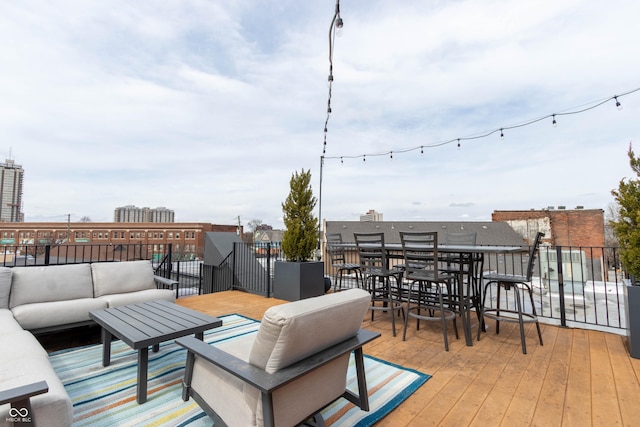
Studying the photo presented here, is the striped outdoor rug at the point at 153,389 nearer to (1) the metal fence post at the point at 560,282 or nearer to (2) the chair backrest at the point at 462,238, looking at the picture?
(1) the metal fence post at the point at 560,282

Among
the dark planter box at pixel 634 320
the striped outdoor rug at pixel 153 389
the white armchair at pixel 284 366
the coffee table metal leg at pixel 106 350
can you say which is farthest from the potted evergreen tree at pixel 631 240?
the coffee table metal leg at pixel 106 350

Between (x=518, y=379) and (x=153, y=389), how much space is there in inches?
111

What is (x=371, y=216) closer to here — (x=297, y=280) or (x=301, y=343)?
(x=297, y=280)

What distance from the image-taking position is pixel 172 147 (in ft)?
41.3

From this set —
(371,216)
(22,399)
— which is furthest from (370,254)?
(371,216)

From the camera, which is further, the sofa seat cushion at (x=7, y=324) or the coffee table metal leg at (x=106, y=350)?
the coffee table metal leg at (x=106, y=350)

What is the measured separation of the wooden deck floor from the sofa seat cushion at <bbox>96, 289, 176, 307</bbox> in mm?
2704

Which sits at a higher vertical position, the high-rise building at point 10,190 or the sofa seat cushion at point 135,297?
the high-rise building at point 10,190

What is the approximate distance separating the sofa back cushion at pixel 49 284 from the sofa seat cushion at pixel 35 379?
1.46m

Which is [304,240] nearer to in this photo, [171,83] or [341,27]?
[341,27]

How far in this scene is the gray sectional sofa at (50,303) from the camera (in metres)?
1.30

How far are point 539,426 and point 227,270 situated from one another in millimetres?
6991

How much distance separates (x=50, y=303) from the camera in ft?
9.92

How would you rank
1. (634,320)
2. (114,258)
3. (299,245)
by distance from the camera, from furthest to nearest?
1. (114,258)
2. (299,245)
3. (634,320)
